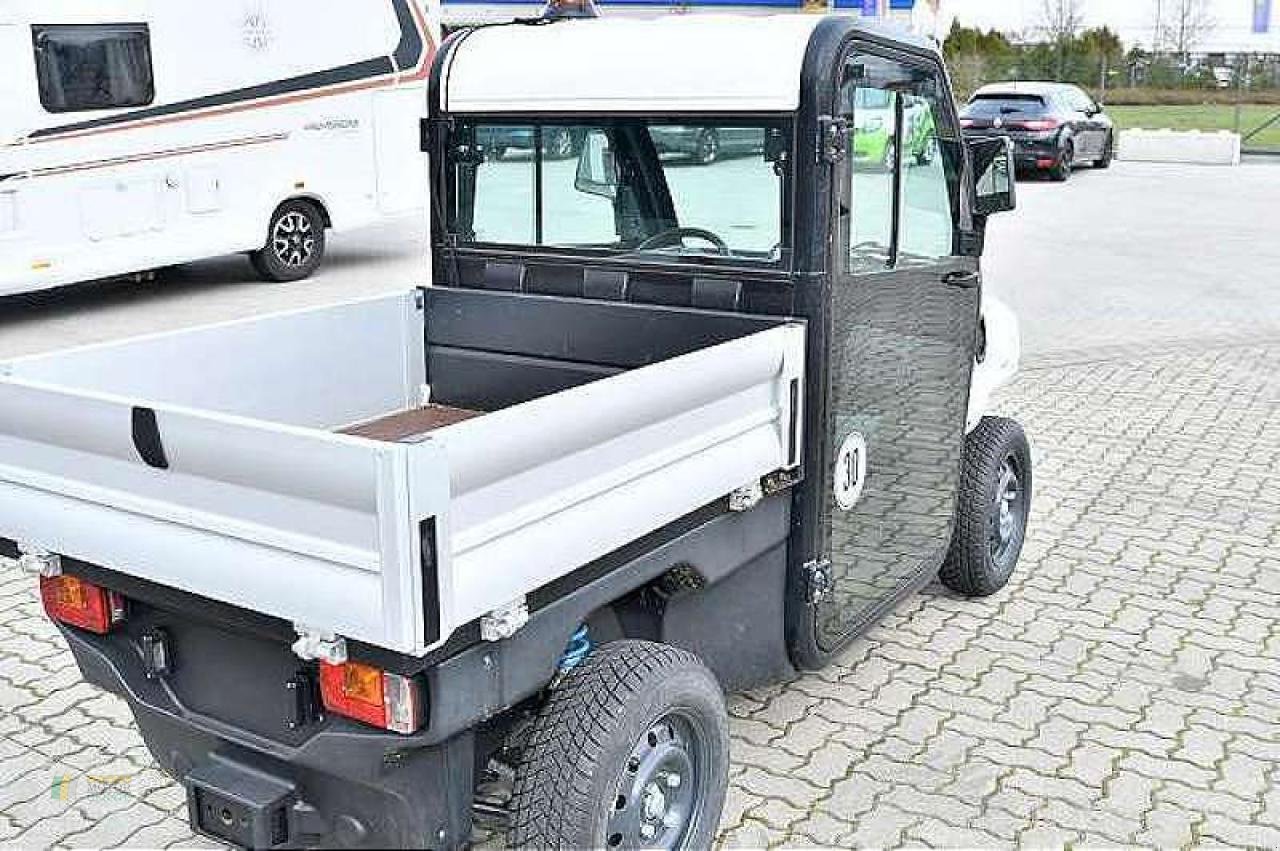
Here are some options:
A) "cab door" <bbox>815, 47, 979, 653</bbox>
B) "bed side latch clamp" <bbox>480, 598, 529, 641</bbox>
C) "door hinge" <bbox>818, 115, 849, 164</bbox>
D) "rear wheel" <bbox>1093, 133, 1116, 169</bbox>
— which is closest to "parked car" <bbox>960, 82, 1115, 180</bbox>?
"rear wheel" <bbox>1093, 133, 1116, 169</bbox>

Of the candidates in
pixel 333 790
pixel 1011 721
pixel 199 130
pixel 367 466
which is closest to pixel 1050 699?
pixel 1011 721

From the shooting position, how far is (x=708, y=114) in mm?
3680

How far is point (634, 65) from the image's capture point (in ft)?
12.5

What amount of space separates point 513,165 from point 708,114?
717 millimetres

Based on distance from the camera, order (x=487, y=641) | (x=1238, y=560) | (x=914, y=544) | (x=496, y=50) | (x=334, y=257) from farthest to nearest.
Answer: (x=334, y=257) → (x=1238, y=560) → (x=914, y=544) → (x=496, y=50) → (x=487, y=641)

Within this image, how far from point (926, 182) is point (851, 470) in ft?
3.05

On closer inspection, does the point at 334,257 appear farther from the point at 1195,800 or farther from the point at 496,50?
the point at 1195,800

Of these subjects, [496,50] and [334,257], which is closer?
[496,50]

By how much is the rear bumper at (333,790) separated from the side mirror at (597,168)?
71.7 inches

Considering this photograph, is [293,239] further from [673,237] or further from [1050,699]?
[1050,699]

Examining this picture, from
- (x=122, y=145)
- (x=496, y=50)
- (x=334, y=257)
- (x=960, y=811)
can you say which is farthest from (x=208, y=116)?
(x=960, y=811)

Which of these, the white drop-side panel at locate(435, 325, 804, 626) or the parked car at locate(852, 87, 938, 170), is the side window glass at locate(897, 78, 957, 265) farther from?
the white drop-side panel at locate(435, 325, 804, 626)

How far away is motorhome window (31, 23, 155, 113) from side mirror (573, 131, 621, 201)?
284 inches

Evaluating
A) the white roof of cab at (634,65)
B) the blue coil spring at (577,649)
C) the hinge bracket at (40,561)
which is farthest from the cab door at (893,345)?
the hinge bracket at (40,561)
